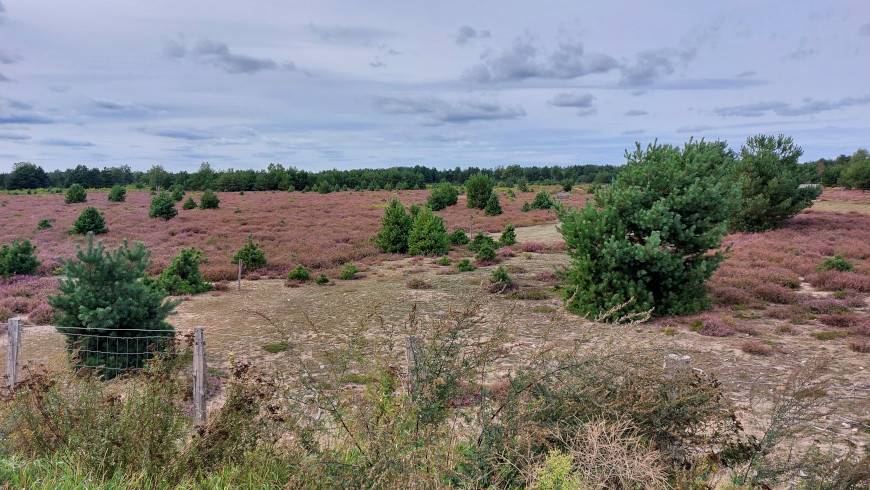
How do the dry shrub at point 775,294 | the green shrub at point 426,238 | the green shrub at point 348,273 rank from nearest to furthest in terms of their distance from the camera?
the dry shrub at point 775,294, the green shrub at point 348,273, the green shrub at point 426,238

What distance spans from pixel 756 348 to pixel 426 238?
1646 cm

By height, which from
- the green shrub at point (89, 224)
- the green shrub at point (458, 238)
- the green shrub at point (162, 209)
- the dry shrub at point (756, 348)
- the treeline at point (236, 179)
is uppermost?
the treeline at point (236, 179)

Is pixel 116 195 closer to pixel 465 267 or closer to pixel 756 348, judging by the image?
pixel 465 267

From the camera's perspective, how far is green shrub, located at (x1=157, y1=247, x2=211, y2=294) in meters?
15.7

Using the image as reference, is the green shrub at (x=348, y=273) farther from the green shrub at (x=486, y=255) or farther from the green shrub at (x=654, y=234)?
the green shrub at (x=654, y=234)

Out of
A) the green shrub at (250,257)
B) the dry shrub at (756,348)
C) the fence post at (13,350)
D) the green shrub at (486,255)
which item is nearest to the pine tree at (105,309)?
the fence post at (13,350)

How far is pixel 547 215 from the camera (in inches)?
1726

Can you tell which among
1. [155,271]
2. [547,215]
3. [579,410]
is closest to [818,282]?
[579,410]

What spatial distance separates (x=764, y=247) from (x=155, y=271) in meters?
26.7

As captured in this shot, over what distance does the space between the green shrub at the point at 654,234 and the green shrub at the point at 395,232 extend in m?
13.0

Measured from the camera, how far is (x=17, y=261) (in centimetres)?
1700

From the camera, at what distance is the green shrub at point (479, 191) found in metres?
45.8

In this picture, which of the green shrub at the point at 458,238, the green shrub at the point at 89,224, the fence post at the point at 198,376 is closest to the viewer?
the fence post at the point at 198,376

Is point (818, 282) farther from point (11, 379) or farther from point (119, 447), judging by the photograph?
point (11, 379)
